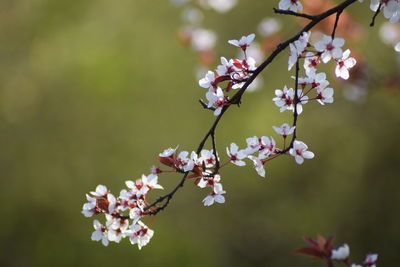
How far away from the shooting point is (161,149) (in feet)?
17.5

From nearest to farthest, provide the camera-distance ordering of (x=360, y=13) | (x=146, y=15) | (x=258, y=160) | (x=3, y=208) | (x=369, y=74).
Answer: (x=258, y=160)
(x=369, y=74)
(x=3, y=208)
(x=360, y=13)
(x=146, y=15)

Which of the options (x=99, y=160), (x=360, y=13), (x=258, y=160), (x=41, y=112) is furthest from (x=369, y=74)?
(x=41, y=112)

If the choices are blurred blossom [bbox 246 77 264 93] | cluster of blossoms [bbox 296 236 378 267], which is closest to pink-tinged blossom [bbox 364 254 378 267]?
cluster of blossoms [bbox 296 236 378 267]

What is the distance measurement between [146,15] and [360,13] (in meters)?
2.24

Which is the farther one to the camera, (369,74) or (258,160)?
(369,74)

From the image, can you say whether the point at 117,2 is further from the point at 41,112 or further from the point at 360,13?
the point at 360,13

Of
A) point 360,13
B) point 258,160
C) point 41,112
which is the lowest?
point 258,160

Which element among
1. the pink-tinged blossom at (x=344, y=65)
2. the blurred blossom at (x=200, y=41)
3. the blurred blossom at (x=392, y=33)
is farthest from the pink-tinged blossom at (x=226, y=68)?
the blurred blossom at (x=392, y=33)

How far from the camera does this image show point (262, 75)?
547 centimetres

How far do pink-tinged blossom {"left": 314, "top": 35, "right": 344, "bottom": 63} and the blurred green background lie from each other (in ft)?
12.8

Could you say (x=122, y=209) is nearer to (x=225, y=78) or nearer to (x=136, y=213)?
(x=136, y=213)

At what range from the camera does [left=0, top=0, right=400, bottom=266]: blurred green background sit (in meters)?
4.98

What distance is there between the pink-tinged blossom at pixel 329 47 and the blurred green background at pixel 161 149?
3916 millimetres

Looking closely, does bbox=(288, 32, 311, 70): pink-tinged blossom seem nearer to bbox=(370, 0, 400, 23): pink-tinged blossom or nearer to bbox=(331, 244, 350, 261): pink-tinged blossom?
bbox=(370, 0, 400, 23): pink-tinged blossom
